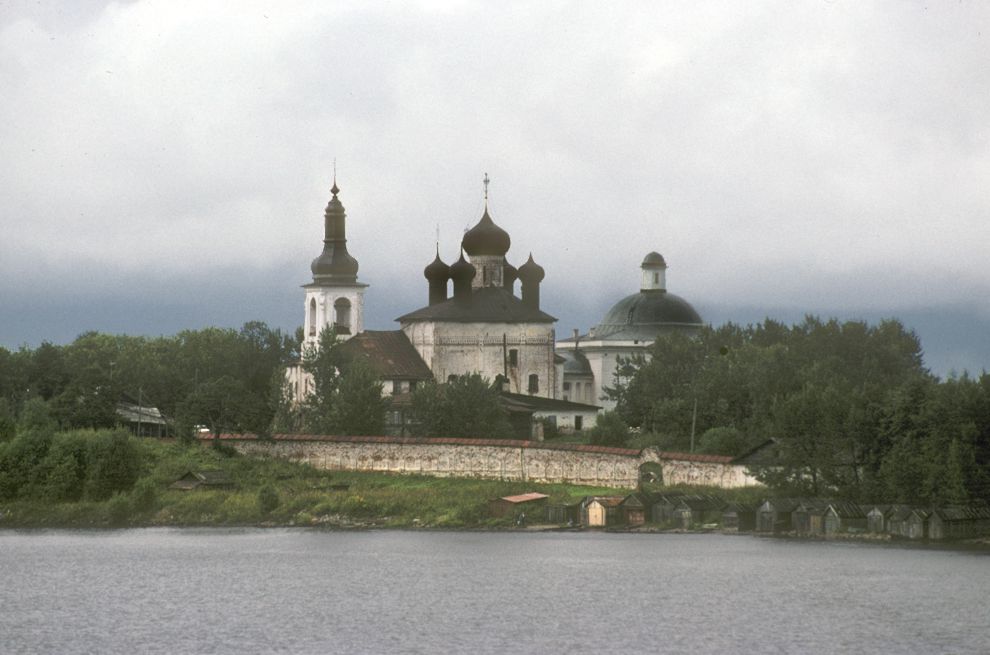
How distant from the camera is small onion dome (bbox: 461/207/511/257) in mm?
82562

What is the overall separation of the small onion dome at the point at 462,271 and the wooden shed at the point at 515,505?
1935 cm

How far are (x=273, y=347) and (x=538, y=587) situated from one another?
158 ft

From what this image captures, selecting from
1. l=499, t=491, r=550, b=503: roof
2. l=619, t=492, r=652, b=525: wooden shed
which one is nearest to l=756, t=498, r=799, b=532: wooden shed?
l=619, t=492, r=652, b=525: wooden shed

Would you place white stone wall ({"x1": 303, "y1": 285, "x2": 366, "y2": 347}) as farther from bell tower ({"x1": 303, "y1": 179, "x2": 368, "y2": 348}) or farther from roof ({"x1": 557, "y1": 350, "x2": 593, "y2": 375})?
roof ({"x1": 557, "y1": 350, "x2": 593, "y2": 375})

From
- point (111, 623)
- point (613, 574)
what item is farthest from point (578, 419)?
point (111, 623)

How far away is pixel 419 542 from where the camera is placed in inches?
2319

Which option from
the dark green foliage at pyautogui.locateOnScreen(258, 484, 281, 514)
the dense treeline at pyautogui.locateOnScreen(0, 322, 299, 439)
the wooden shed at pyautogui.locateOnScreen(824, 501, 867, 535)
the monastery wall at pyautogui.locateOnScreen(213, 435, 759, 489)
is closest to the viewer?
the wooden shed at pyautogui.locateOnScreen(824, 501, 867, 535)

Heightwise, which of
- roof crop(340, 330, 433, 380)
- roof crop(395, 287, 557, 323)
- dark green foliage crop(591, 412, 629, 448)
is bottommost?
dark green foliage crop(591, 412, 629, 448)

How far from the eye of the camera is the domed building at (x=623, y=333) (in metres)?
91.9

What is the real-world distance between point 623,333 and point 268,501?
31441 millimetres

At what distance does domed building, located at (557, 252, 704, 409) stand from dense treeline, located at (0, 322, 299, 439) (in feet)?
39.3

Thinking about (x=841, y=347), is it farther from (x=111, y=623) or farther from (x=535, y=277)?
(x=111, y=623)

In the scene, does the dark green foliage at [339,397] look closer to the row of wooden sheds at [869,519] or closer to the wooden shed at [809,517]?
the row of wooden sheds at [869,519]

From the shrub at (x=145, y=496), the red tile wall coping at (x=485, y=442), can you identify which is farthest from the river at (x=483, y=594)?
the red tile wall coping at (x=485, y=442)
